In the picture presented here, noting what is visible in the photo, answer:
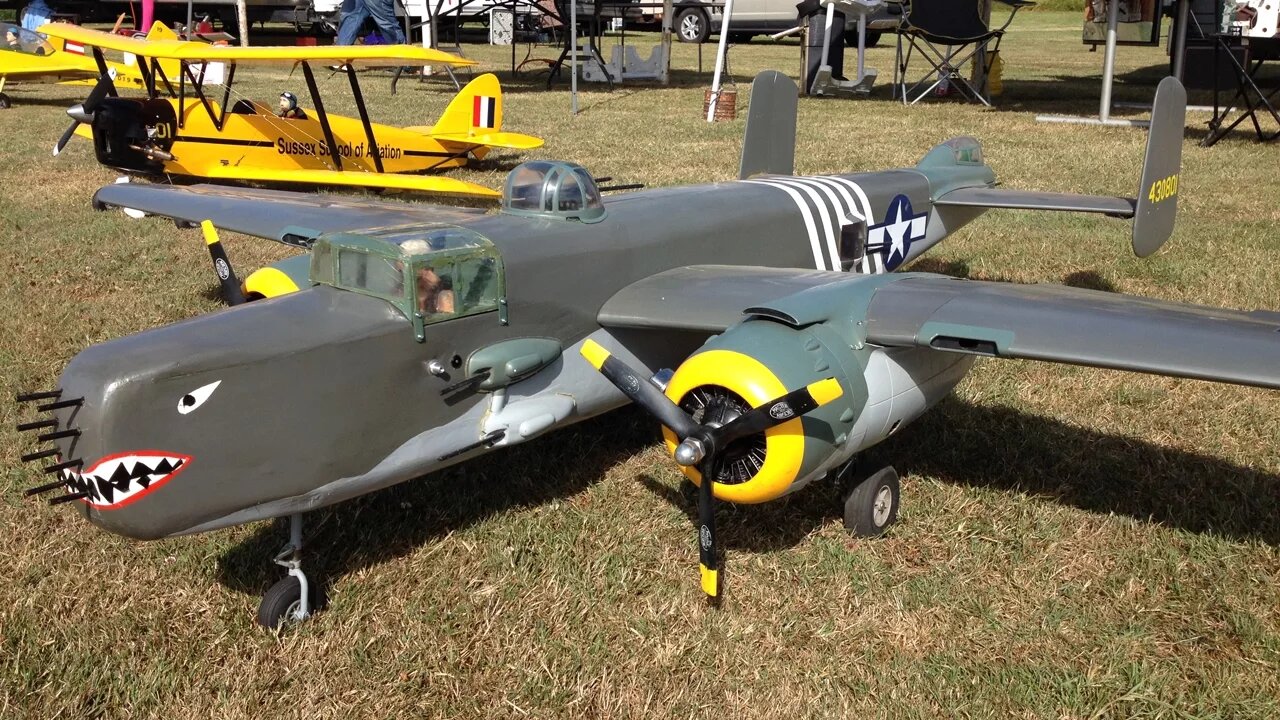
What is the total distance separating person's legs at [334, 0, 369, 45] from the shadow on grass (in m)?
25.1

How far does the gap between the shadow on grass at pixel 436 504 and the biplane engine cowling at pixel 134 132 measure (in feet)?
31.7

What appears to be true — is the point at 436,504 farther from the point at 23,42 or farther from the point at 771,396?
the point at 23,42

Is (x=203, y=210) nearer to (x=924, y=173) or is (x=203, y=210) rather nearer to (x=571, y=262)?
(x=571, y=262)

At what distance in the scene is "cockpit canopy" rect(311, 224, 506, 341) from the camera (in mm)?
4684

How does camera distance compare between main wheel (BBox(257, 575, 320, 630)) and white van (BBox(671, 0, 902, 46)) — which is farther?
white van (BBox(671, 0, 902, 46))

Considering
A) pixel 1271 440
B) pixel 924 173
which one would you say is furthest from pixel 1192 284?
pixel 1271 440

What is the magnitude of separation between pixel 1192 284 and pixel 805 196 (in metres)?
4.74

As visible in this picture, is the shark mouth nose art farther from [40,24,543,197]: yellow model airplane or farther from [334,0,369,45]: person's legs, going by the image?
[334,0,369,45]: person's legs

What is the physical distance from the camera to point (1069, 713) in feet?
13.3

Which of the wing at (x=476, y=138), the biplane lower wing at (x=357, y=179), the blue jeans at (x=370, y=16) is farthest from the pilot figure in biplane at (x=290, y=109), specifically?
the blue jeans at (x=370, y=16)

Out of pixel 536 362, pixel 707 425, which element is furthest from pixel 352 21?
pixel 707 425

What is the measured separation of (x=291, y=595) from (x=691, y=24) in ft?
135

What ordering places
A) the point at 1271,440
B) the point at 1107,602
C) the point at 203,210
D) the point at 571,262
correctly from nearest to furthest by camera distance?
the point at 1107,602
the point at 571,262
the point at 1271,440
the point at 203,210

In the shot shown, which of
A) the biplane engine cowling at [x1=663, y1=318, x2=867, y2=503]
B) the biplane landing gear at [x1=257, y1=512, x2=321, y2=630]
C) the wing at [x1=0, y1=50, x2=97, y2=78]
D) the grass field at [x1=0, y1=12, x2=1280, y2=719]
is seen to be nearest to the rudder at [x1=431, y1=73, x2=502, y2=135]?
the grass field at [x1=0, y1=12, x2=1280, y2=719]
